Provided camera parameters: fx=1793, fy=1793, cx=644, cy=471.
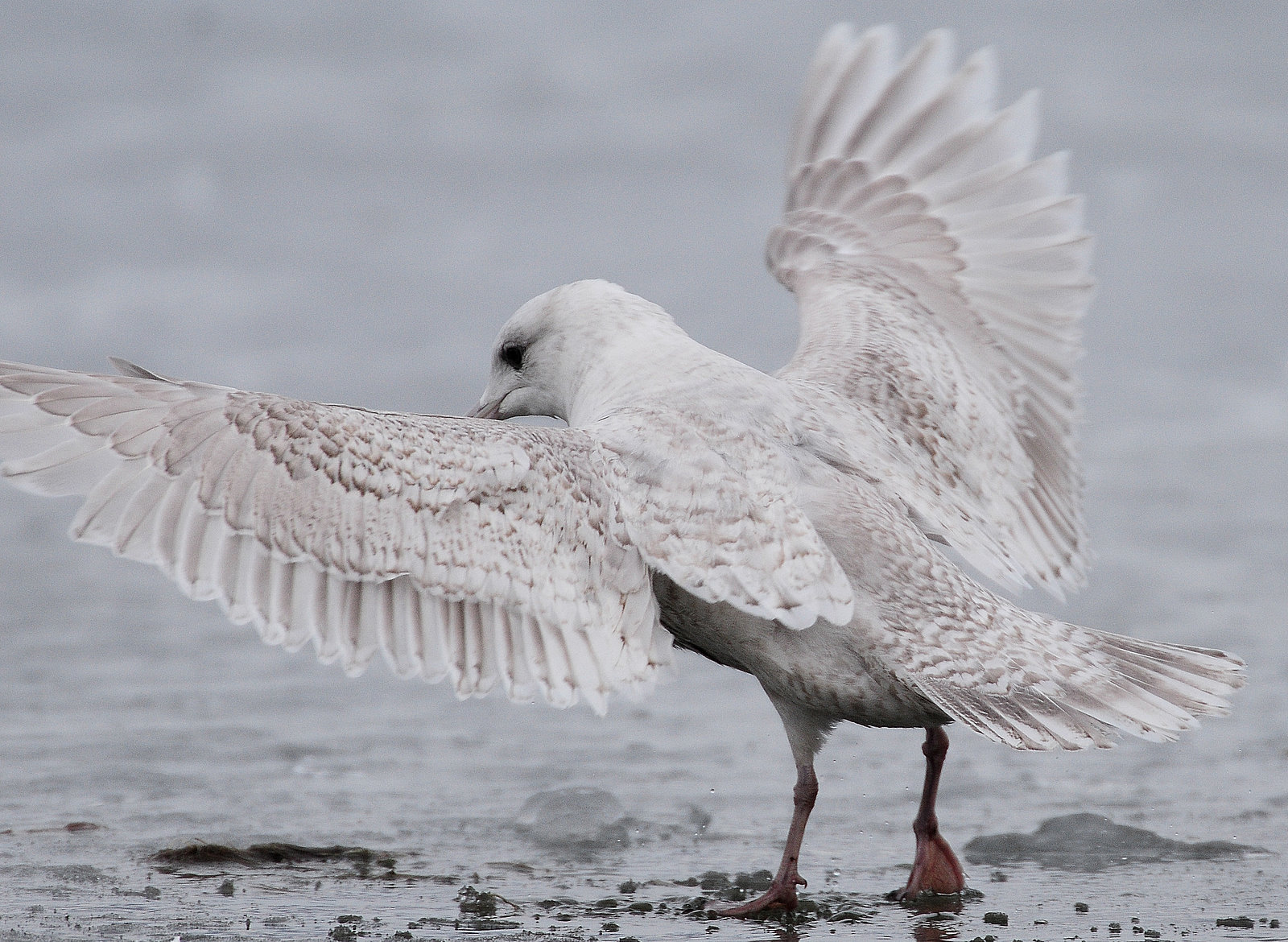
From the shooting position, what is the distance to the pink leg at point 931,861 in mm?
4953

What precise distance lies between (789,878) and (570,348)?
6.75 ft

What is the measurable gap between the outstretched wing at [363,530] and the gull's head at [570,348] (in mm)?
1007

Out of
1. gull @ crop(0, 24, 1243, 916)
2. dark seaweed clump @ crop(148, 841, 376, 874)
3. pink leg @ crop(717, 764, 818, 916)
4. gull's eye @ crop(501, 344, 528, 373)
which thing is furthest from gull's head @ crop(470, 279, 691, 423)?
dark seaweed clump @ crop(148, 841, 376, 874)

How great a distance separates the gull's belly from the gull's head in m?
1.07

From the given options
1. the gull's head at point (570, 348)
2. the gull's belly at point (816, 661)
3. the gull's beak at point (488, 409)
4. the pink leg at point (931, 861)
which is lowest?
the pink leg at point (931, 861)

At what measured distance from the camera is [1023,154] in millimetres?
6727

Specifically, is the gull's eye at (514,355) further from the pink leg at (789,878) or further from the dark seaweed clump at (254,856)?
the pink leg at (789,878)

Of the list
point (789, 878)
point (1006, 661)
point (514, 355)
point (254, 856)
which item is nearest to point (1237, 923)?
point (1006, 661)

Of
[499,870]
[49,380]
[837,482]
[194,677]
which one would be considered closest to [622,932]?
[499,870]

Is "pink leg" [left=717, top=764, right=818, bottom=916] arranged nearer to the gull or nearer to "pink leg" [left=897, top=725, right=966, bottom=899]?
the gull

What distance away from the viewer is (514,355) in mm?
6398

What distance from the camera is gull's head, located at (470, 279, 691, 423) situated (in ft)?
18.8

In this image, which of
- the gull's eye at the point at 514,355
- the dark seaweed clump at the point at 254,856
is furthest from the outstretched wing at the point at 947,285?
the dark seaweed clump at the point at 254,856

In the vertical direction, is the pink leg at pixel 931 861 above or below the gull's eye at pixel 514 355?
below
